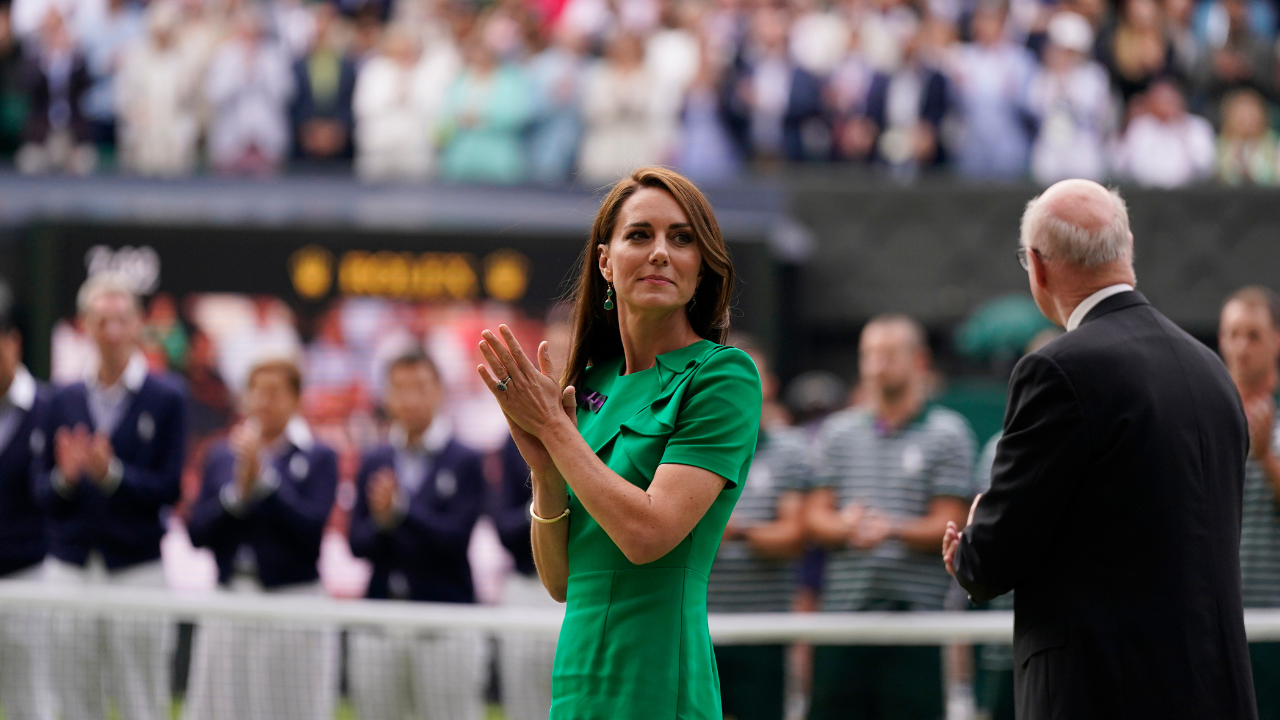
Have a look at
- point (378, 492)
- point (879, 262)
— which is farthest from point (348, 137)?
point (378, 492)

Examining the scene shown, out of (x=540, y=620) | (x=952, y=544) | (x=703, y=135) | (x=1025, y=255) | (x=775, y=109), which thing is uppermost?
(x=775, y=109)

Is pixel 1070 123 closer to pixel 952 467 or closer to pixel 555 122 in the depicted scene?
pixel 555 122

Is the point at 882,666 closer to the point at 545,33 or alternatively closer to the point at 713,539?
the point at 713,539

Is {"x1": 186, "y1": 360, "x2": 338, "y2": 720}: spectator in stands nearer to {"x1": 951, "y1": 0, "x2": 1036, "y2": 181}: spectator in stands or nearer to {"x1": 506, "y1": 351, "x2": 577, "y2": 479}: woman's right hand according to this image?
{"x1": 506, "y1": 351, "x2": 577, "y2": 479}: woman's right hand

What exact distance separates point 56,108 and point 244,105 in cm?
160

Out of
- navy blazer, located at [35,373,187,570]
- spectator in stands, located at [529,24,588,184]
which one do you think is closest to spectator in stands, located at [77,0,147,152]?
spectator in stands, located at [529,24,588,184]

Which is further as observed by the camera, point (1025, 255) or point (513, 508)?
point (513, 508)

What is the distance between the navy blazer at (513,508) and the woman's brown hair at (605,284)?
10.7 ft

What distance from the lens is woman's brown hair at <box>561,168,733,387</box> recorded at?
9.05 feet

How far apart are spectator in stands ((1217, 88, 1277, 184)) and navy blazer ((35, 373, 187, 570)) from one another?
8857mm

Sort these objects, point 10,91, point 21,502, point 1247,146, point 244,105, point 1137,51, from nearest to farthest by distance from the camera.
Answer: point 21,502, point 244,105, point 1247,146, point 10,91, point 1137,51

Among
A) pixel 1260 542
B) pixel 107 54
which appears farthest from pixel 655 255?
pixel 107 54

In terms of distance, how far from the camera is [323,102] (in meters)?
11.7

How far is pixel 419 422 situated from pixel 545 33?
697 cm
